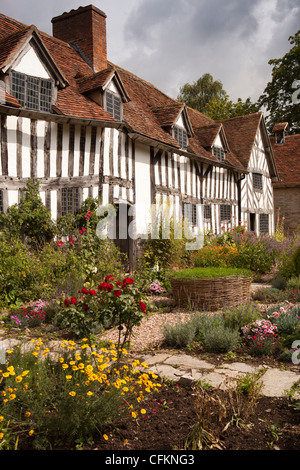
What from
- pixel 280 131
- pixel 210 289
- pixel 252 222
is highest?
pixel 280 131

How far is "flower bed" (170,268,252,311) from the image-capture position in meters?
6.54

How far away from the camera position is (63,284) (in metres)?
6.84

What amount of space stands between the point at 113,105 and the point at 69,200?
3.20 m

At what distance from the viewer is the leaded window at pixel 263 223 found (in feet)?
64.0

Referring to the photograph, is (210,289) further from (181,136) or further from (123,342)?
(181,136)

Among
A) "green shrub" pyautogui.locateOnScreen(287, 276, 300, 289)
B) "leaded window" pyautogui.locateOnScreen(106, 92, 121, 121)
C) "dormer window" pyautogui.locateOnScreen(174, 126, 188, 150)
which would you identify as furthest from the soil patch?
"dormer window" pyautogui.locateOnScreen(174, 126, 188, 150)

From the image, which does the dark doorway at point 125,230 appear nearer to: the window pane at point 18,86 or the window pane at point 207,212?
the window pane at point 18,86

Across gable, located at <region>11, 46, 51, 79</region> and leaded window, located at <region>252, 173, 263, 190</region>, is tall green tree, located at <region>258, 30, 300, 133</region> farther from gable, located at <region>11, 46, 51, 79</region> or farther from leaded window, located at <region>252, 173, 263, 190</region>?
gable, located at <region>11, 46, 51, 79</region>

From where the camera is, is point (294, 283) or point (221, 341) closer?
point (221, 341)

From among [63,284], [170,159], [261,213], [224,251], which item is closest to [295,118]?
[261,213]

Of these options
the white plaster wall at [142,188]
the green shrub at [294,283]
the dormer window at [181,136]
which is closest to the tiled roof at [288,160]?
the dormer window at [181,136]

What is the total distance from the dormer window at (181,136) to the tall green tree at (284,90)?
14968 mm

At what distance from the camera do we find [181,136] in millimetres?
13672

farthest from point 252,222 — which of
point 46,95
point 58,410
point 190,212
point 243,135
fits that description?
point 58,410
